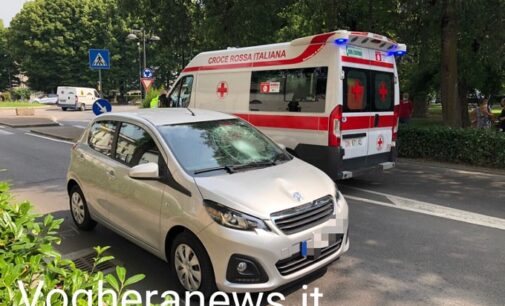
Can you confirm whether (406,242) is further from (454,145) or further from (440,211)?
(454,145)

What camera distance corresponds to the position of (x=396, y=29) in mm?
13828

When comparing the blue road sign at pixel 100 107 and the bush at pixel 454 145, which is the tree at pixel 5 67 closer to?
the blue road sign at pixel 100 107

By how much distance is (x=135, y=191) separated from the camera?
14.0 ft

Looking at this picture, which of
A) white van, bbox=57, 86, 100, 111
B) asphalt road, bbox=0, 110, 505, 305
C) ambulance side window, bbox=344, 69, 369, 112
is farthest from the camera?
white van, bbox=57, 86, 100, 111

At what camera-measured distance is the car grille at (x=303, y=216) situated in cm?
342

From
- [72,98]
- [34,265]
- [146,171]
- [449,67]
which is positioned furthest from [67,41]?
[34,265]

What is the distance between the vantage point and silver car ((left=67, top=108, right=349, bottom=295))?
3.38 m

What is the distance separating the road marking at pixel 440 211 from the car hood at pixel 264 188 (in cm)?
271

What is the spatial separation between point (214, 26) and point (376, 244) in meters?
10.5

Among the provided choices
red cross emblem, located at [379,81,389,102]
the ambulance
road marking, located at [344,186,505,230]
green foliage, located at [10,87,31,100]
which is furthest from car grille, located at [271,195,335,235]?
green foliage, located at [10,87,31,100]

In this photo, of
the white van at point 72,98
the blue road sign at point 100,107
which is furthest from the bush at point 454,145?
the white van at point 72,98

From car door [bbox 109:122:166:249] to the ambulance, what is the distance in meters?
3.28

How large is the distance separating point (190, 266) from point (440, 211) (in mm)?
4120

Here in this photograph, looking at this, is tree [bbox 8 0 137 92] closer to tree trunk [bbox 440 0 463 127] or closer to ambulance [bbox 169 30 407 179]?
tree trunk [bbox 440 0 463 127]
